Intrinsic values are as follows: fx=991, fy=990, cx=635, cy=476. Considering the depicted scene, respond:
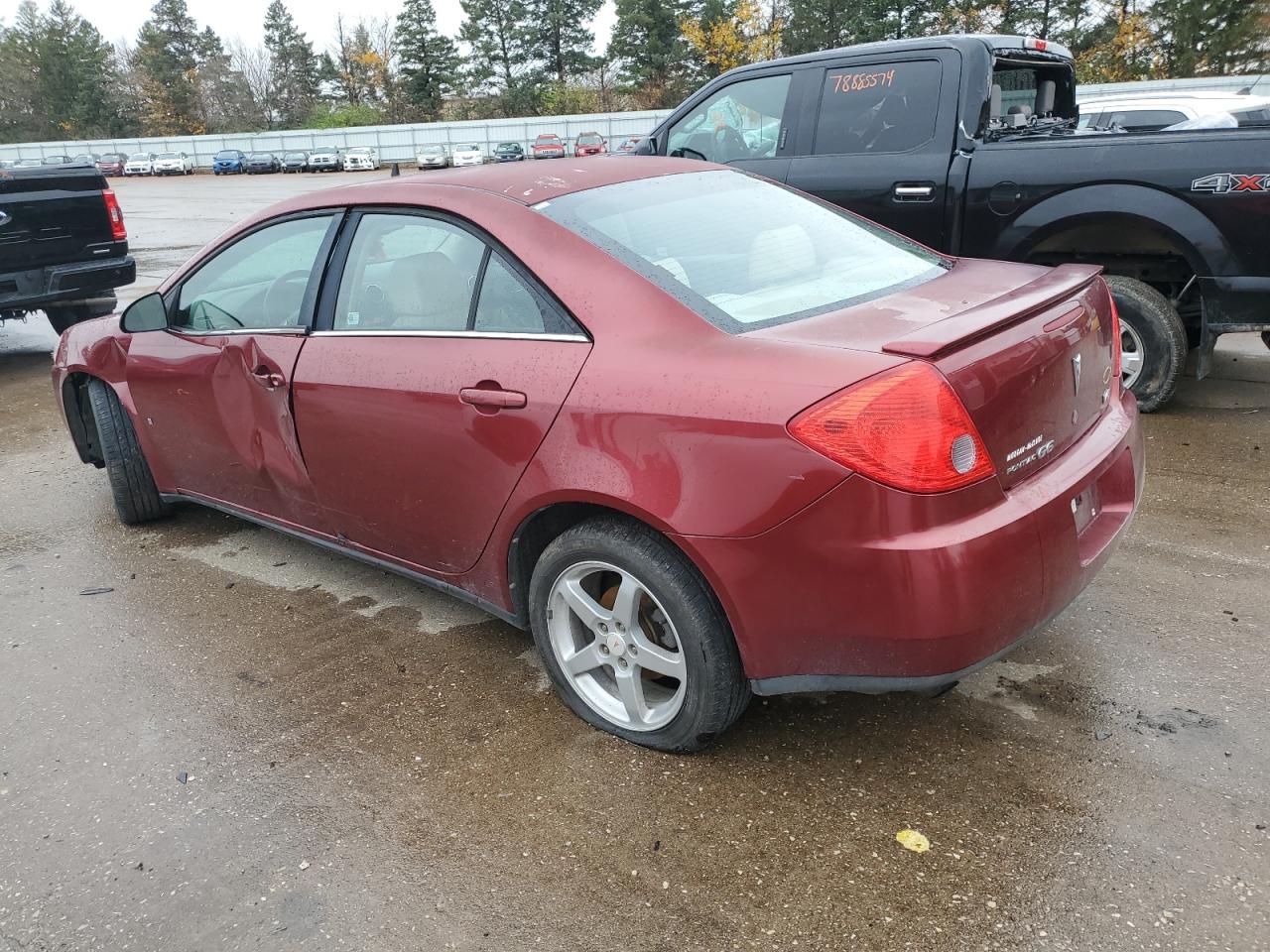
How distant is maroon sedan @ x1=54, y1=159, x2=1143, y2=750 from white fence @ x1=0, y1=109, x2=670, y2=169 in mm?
44648

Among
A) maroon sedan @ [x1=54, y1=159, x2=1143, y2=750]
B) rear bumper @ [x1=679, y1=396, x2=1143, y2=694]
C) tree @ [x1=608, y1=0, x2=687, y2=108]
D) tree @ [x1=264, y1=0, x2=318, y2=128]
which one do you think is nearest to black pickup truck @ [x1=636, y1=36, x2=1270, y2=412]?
maroon sedan @ [x1=54, y1=159, x2=1143, y2=750]

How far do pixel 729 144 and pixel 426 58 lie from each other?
229 feet

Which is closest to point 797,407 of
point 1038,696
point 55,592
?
point 1038,696

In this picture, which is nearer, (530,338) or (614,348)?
(614,348)

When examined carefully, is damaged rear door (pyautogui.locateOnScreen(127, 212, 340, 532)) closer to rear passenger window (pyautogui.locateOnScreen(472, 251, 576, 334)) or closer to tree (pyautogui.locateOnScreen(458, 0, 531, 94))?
rear passenger window (pyautogui.locateOnScreen(472, 251, 576, 334))

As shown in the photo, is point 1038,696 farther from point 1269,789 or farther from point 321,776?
point 321,776

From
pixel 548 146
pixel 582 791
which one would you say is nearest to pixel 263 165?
pixel 548 146

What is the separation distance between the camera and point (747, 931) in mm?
2145

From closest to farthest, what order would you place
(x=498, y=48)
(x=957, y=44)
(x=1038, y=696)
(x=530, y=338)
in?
(x=530, y=338), (x=1038, y=696), (x=957, y=44), (x=498, y=48)

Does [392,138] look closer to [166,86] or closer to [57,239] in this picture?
[166,86]

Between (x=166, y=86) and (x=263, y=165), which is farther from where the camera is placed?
(x=166, y=86)

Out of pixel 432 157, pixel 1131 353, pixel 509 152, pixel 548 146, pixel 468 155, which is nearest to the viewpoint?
pixel 1131 353

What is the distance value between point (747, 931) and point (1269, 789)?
4.53 ft

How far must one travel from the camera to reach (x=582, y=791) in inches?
104
